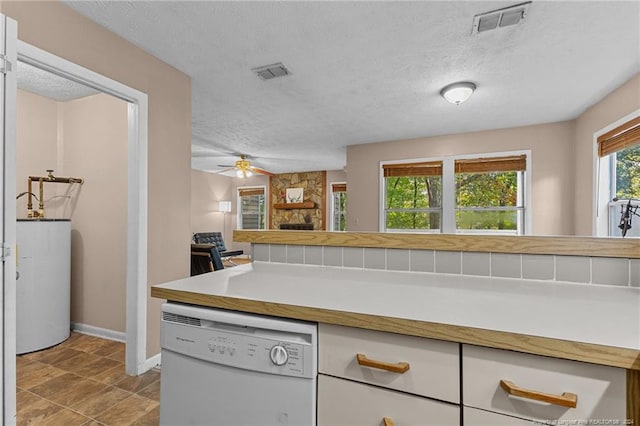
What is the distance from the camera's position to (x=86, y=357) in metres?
2.48

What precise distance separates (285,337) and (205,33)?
2.04 metres

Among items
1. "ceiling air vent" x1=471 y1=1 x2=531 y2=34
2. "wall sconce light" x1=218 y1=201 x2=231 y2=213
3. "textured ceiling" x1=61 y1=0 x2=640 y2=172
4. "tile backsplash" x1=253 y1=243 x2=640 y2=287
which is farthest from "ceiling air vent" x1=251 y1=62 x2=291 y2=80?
"wall sconce light" x1=218 y1=201 x2=231 y2=213

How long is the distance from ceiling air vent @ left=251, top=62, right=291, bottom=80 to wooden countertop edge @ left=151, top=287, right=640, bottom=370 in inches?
82.9

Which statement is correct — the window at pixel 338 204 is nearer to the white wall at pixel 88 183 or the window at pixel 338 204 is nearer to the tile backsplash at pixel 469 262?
the white wall at pixel 88 183

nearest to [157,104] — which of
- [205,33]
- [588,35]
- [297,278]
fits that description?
[205,33]

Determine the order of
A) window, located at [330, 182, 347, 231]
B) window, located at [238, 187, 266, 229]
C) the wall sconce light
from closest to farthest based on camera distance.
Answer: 1. window, located at [330, 182, 347, 231]
2. the wall sconce light
3. window, located at [238, 187, 266, 229]

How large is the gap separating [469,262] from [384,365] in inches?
26.1

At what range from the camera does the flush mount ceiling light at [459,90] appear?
2816mm

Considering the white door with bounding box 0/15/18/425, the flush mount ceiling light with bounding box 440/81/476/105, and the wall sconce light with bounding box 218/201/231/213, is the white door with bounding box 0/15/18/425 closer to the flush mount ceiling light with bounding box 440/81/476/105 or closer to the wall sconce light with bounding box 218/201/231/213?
the flush mount ceiling light with bounding box 440/81/476/105

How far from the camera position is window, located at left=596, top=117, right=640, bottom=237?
2807 mm

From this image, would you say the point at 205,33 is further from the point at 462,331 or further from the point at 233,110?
the point at 462,331

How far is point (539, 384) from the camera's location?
0.65 metres

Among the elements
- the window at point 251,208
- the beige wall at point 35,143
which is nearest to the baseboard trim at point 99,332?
the beige wall at point 35,143

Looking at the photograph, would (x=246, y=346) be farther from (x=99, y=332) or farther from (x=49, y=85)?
(x=49, y=85)
